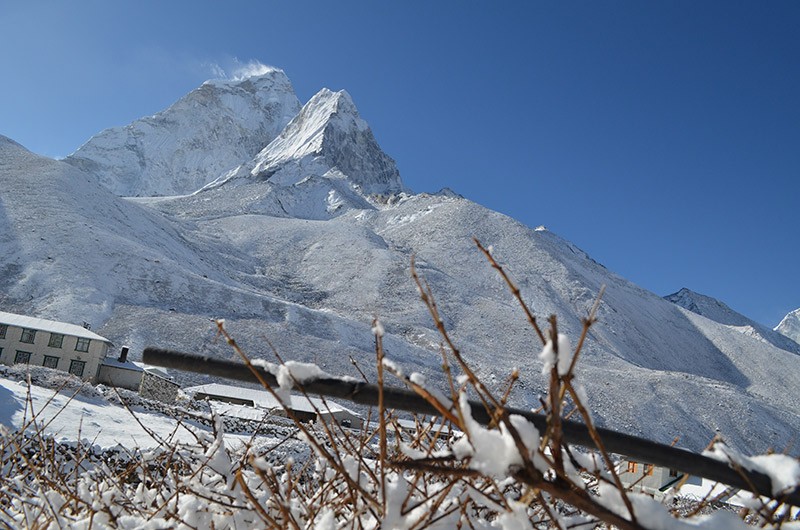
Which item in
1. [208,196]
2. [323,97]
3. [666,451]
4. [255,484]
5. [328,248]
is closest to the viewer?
[666,451]

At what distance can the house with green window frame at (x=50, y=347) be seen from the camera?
114ft

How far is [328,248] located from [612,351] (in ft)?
136

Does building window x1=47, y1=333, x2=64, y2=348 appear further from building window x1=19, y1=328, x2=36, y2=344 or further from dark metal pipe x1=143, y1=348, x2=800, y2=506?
dark metal pipe x1=143, y1=348, x2=800, y2=506

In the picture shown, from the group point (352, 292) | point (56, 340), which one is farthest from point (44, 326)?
point (352, 292)

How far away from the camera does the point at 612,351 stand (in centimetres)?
7581

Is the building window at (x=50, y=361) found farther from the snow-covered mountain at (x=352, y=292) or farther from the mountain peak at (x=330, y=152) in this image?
the mountain peak at (x=330, y=152)

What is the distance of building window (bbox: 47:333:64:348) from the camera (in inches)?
1391

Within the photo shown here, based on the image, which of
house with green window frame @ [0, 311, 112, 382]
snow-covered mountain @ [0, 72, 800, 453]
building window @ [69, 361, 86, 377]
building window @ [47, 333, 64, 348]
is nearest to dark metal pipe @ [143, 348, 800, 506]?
snow-covered mountain @ [0, 72, 800, 453]

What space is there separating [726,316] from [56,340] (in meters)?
181

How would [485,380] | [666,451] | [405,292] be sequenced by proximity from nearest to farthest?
[666,451] → [485,380] → [405,292]

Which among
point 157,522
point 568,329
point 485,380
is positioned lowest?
point 157,522

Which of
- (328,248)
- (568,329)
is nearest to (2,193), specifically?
(328,248)

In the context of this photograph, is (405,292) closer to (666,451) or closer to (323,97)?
(666,451)

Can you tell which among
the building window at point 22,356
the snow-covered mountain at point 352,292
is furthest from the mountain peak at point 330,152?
the building window at point 22,356
